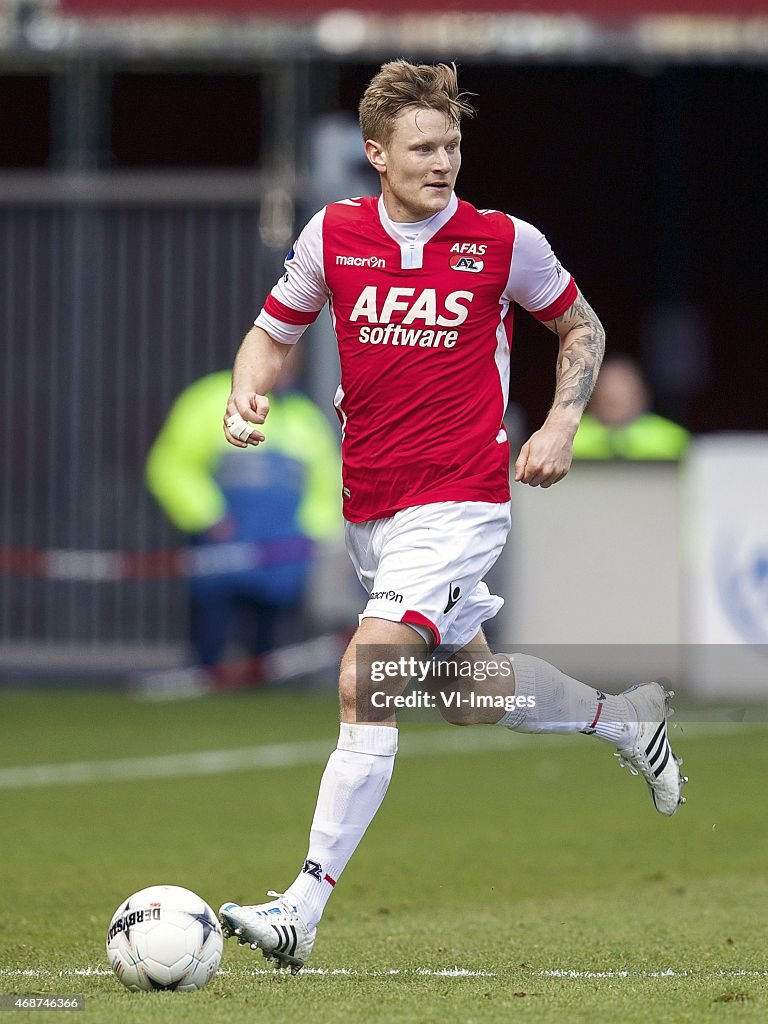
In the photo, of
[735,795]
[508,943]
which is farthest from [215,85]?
[508,943]

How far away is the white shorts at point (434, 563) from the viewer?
5.54 meters

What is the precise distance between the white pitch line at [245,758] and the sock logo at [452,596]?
485cm

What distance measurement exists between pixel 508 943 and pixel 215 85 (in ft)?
57.5

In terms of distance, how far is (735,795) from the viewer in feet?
32.0

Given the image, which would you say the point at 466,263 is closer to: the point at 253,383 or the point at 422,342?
the point at 422,342

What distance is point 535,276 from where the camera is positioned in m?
5.89

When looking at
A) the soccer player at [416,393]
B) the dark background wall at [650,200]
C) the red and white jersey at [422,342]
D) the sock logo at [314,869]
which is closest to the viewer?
the sock logo at [314,869]

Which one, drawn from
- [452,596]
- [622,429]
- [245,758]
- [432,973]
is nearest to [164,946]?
[432,973]

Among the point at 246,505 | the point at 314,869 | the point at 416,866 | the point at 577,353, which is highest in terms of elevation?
the point at 577,353

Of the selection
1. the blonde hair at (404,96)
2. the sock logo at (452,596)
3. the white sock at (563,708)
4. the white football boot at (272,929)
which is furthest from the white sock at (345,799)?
the blonde hair at (404,96)

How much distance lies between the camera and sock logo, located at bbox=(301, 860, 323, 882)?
539 cm

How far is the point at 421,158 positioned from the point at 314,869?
6.40 ft

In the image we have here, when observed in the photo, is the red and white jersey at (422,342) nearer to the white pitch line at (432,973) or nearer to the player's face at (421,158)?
the player's face at (421,158)

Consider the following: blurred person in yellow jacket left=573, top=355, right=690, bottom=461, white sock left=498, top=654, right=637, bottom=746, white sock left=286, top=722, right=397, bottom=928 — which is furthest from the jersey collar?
blurred person in yellow jacket left=573, top=355, right=690, bottom=461
